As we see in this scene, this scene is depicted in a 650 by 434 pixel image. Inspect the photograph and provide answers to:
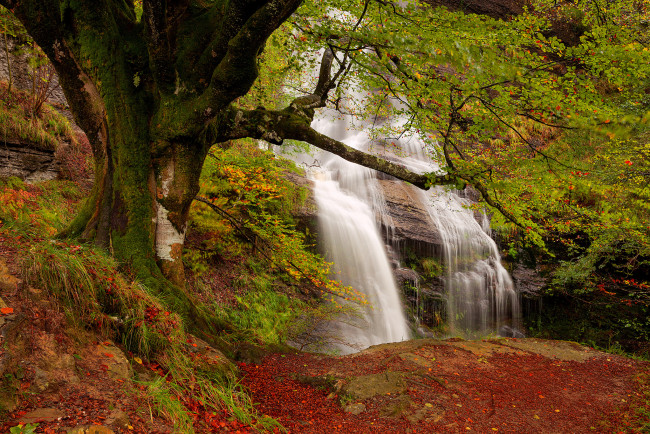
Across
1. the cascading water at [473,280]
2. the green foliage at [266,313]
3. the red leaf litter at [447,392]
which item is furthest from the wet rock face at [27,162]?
the cascading water at [473,280]

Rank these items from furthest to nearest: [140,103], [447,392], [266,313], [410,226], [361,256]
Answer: [410,226]
[361,256]
[266,313]
[447,392]
[140,103]

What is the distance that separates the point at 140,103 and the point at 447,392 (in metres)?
5.18

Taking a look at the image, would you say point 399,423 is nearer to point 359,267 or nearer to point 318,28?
point 318,28

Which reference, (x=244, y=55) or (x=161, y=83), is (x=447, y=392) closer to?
(x=244, y=55)

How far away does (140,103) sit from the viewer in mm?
4270

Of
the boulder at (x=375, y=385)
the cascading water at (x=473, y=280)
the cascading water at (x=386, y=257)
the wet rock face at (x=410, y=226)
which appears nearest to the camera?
the boulder at (x=375, y=385)

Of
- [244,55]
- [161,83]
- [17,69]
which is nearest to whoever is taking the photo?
[244,55]

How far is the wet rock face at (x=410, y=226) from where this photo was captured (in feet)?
39.7

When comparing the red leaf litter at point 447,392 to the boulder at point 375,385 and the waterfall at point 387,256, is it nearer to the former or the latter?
the boulder at point 375,385

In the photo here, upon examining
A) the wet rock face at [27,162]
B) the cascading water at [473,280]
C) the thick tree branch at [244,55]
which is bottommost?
the cascading water at [473,280]

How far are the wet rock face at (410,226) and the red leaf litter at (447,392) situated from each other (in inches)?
209

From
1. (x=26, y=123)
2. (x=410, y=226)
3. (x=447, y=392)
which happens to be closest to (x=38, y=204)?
(x=26, y=123)

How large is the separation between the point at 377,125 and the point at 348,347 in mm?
12523

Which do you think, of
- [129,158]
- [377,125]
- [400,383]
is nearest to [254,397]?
[400,383]
